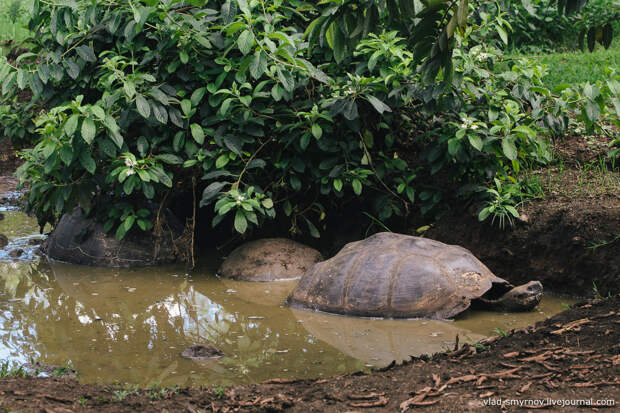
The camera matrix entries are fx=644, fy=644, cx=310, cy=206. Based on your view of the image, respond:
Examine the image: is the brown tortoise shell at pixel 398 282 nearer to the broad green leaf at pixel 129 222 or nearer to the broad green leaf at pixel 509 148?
the broad green leaf at pixel 509 148

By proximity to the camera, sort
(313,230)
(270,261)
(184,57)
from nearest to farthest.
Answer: (184,57) → (270,261) → (313,230)

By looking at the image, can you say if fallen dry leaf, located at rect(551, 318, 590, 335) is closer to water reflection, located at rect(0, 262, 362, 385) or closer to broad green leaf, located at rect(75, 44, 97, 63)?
water reflection, located at rect(0, 262, 362, 385)

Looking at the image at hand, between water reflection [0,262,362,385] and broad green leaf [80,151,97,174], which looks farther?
broad green leaf [80,151,97,174]

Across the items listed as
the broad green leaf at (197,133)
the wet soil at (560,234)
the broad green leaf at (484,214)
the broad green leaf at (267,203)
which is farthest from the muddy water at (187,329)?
the broad green leaf at (197,133)

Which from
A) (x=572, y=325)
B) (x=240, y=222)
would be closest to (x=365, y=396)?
(x=572, y=325)

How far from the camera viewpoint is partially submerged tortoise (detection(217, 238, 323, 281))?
537cm

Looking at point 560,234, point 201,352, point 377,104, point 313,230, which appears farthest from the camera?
point 313,230

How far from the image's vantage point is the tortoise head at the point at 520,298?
429 centimetres

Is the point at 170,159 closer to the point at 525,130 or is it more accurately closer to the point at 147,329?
the point at 147,329

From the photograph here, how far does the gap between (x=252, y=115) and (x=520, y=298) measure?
2609 millimetres

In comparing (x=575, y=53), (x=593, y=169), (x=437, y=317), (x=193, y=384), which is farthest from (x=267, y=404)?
(x=575, y=53)

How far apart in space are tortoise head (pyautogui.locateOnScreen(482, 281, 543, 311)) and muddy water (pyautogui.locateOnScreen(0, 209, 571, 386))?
2.9 inches

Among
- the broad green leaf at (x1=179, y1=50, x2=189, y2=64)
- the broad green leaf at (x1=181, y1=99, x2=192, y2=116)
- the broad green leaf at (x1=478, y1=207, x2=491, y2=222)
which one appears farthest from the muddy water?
the broad green leaf at (x1=179, y1=50, x2=189, y2=64)

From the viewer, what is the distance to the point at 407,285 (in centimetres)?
432
